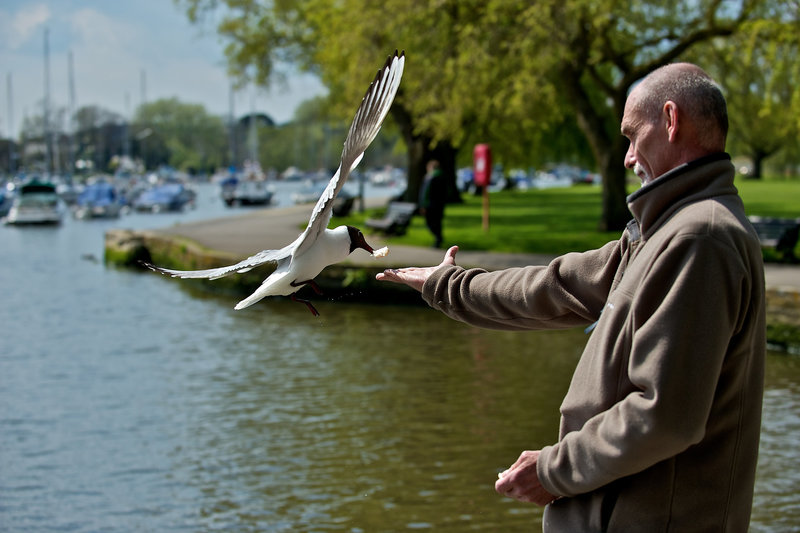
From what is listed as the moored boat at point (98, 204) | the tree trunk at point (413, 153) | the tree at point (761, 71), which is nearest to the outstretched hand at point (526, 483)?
the tree at point (761, 71)

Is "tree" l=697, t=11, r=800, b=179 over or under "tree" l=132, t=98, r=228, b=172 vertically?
under

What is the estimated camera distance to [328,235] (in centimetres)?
285

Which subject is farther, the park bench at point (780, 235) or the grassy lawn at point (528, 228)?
the grassy lawn at point (528, 228)

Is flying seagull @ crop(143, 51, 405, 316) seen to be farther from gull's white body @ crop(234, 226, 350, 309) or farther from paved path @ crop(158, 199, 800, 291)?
paved path @ crop(158, 199, 800, 291)

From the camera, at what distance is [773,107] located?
746 inches

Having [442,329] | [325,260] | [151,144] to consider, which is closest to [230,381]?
[442,329]

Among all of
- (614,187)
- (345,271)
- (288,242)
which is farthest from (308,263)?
(614,187)

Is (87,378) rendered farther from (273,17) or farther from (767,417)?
(273,17)

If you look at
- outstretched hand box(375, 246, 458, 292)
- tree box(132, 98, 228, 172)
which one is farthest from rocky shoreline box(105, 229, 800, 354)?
tree box(132, 98, 228, 172)

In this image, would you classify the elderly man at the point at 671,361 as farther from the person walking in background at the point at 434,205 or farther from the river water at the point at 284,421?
the person walking in background at the point at 434,205

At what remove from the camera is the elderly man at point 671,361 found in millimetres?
1985

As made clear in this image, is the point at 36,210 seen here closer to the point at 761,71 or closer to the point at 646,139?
the point at 761,71

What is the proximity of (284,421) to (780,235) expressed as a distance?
9.89 m

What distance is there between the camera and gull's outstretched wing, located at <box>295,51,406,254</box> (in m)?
2.78
